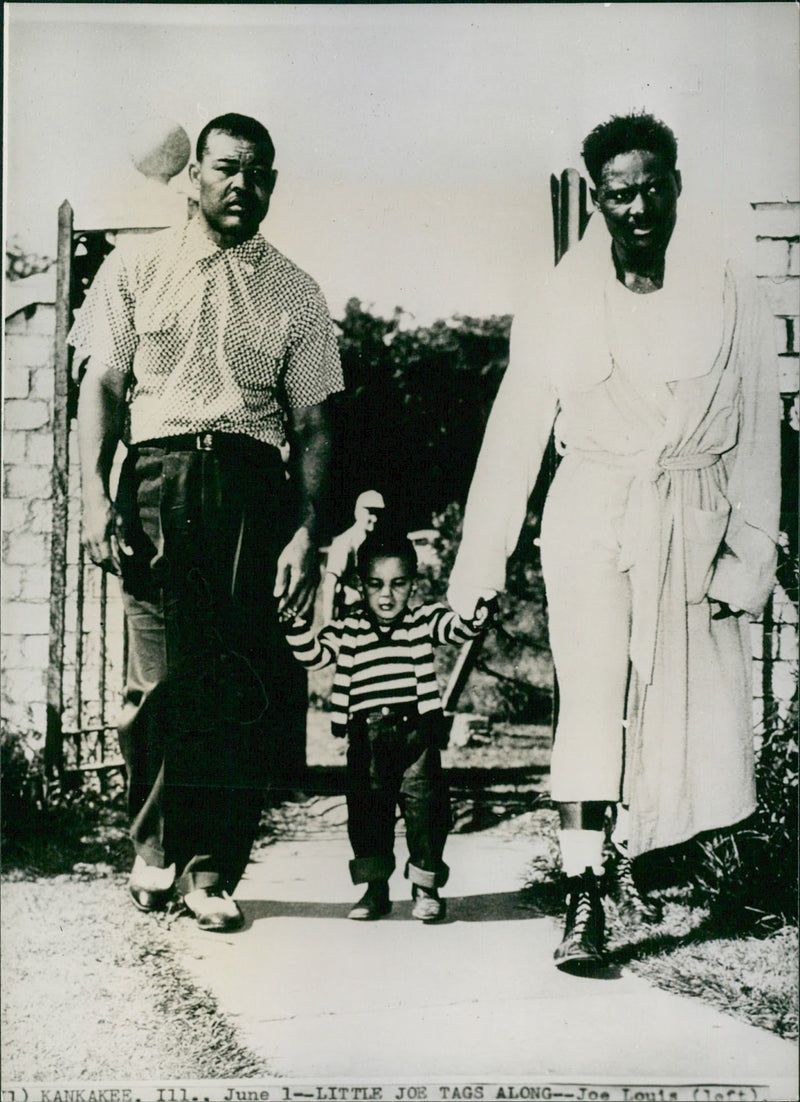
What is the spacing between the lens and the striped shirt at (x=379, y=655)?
2.54 meters

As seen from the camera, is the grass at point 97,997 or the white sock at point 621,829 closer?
the grass at point 97,997

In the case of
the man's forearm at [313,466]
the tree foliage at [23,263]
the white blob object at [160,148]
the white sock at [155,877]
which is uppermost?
the white blob object at [160,148]

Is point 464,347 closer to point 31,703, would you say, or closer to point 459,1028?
point 31,703

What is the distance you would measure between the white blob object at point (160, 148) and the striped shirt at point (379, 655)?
1261mm

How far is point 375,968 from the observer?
2.48m

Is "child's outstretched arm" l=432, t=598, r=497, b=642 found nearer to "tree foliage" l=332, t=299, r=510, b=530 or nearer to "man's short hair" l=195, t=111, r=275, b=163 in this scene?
"tree foliage" l=332, t=299, r=510, b=530

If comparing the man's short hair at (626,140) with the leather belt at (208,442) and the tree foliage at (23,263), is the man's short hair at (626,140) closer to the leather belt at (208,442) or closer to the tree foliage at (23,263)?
the leather belt at (208,442)

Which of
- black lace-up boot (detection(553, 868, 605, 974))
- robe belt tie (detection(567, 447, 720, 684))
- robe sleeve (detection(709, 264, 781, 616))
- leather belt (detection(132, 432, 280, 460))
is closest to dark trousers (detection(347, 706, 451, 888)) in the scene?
black lace-up boot (detection(553, 868, 605, 974))

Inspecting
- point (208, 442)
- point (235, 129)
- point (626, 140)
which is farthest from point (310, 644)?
point (626, 140)

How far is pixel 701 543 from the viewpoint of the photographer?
2.54 m

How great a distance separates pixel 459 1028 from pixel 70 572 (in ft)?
5.15

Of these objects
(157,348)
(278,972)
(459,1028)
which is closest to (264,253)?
(157,348)

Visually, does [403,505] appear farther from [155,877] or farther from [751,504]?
[155,877]

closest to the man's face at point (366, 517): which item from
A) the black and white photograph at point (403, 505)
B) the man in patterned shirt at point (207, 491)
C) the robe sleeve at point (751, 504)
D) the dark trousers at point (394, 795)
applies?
the black and white photograph at point (403, 505)
